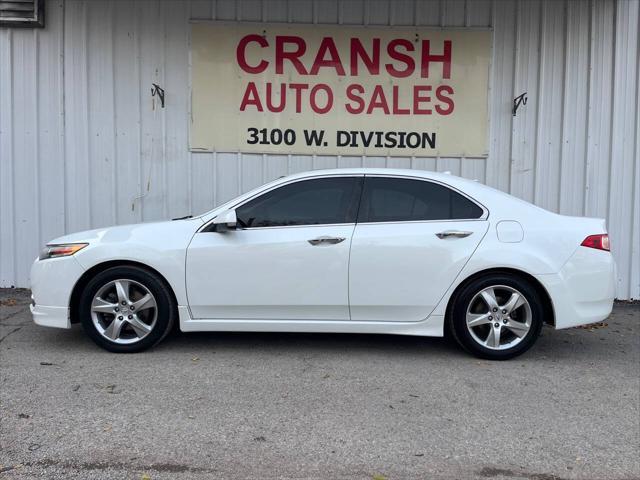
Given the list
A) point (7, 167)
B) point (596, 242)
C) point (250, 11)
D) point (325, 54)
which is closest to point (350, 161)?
point (325, 54)

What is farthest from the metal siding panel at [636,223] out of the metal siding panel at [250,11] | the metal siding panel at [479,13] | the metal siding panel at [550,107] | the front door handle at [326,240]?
the metal siding panel at [250,11]

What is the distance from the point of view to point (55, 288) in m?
5.15

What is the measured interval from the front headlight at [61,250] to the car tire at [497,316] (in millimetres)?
3273

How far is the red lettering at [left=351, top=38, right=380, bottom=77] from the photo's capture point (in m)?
7.88

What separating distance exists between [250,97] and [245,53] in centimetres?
58

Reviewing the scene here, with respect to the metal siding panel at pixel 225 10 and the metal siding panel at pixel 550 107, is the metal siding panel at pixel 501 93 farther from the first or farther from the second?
the metal siding panel at pixel 225 10

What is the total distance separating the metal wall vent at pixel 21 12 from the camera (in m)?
7.71

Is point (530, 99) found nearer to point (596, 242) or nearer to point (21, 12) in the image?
point (596, 242)

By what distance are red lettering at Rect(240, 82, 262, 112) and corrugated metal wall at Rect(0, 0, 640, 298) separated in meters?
0.70

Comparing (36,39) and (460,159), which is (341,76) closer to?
(460,159)

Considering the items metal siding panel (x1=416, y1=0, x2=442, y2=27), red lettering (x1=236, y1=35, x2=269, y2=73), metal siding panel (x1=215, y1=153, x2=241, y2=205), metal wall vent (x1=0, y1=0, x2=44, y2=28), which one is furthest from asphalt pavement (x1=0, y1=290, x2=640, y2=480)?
metal siding panel (x1=416, y1=0, x2=442, y2=27)

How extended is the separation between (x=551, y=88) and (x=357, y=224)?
4.42 m

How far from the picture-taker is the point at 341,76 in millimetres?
7906

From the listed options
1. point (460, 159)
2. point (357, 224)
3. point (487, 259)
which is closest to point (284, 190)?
point (357, 224)
